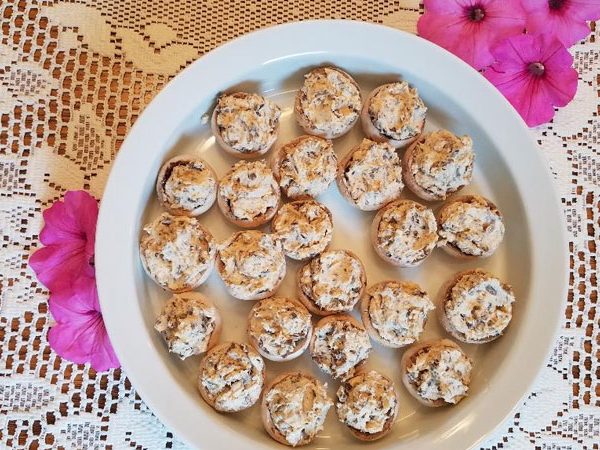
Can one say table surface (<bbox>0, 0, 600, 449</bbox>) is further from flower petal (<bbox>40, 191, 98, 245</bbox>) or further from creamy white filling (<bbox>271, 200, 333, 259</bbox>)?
creamy white filling (<bbox>271, 200, 333, 259</bbox>)

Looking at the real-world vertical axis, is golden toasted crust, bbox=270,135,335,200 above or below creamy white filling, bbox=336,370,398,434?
above

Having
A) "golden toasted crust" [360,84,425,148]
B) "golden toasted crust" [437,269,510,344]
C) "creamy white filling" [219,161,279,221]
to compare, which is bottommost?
"golden toasted crust" [437,269,510,344]

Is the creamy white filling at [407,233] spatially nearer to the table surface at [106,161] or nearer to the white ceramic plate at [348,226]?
the white ceramic plate at [348,226]

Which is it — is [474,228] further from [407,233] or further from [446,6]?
[446,6]

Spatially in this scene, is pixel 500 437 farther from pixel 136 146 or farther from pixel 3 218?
pixel 3 218

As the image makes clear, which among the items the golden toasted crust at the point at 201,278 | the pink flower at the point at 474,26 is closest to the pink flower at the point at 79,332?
the golden toasted crust at the point at 201,278

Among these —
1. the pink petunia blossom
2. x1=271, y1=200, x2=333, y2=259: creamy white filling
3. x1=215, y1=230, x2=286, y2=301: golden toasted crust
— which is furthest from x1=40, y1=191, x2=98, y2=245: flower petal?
x1=271, y1=200, x2=333, y2=259: creamy white filling
